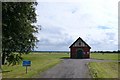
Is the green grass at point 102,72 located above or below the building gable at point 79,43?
below

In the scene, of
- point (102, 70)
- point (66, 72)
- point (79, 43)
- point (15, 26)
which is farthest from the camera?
point (79, 43)

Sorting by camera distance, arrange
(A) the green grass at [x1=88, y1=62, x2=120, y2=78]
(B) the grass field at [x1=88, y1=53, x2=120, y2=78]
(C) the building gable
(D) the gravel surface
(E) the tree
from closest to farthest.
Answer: (D) the gravel surface
(A) the green grass at [x1=88, y1=62, x2=120, y2=78]
(B) the grass field at [x1=88, y1=53, x2=120, y2=78]
(E) the tree
(C) the building gable

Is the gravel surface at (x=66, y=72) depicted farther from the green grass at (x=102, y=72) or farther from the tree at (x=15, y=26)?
the tree at (x=15, y=26)

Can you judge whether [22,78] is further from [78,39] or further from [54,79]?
[78,39]

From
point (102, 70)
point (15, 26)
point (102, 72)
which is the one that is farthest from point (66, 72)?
point (15, 26)

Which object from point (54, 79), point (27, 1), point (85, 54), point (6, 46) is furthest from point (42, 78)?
point (85, 54)

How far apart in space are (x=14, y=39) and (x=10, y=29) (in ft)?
3.73

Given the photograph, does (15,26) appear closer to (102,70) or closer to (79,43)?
(102,70)

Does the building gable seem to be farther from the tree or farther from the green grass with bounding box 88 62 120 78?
the tree

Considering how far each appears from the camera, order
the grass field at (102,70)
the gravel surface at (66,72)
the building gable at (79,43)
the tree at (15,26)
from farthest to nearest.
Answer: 1. the building gable at (79,43)
2. the tree at (15,26)
3. the grass field at (102,70)
4. the gravel surface at (66,72)

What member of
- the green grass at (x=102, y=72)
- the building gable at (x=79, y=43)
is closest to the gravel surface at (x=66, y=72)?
the green grass at (x=102, y=72)

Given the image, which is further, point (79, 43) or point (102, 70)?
point (79, 43)

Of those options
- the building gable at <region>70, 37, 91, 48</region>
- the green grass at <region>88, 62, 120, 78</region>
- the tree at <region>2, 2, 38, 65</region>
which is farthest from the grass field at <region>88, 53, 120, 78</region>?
the building gable at <region>70, 37, 91, 48</region>

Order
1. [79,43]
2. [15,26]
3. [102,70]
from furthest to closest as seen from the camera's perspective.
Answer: [79,43] < [102,70] < [15,26]
